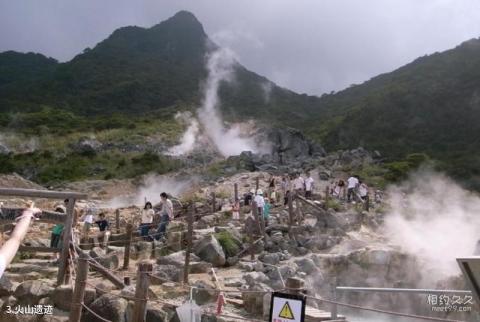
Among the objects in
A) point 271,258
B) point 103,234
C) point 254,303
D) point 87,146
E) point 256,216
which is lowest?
point 254,303

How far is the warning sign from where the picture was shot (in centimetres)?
380

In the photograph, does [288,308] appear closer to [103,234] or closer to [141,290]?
[141,290]

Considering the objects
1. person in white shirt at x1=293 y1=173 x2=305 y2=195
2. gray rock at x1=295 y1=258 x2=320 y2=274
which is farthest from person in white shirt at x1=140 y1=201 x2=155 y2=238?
person in white shirt at x1=293 y1=173 x2=305 y2=195

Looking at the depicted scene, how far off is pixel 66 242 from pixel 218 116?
7505 cm

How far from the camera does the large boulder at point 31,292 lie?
21.5 ft

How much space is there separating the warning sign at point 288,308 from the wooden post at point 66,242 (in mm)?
3664

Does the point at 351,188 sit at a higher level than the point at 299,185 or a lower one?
higher

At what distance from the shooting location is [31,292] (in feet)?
21.6

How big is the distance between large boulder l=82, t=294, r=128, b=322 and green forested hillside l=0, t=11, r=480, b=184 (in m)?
34.0

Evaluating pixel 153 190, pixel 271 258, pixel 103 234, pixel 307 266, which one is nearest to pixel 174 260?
pixel 103 234

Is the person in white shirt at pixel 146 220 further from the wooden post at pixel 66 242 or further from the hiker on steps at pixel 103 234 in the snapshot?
the wooden post at pixel 66 242

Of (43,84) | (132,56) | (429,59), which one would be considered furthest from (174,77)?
(429,59)

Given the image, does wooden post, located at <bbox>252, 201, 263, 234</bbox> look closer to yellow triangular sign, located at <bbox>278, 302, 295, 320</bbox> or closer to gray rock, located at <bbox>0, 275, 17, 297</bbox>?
gray rock, located at <bbox>0, 275, 17, 297</bbox>

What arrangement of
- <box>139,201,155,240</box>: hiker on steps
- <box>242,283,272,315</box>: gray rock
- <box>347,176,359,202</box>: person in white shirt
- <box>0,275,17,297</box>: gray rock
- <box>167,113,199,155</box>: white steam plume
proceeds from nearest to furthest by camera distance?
1. <box>0,275,17,297</box>: gray rock
2. <box>242,283,272,315</box>: gray rock
3. <box>139,201,155,240</box>: hiker on steps
4. <box>347,176,359,202</box>: person in white shirt
5. <box>167,113,199,155</box>: white steam plume
